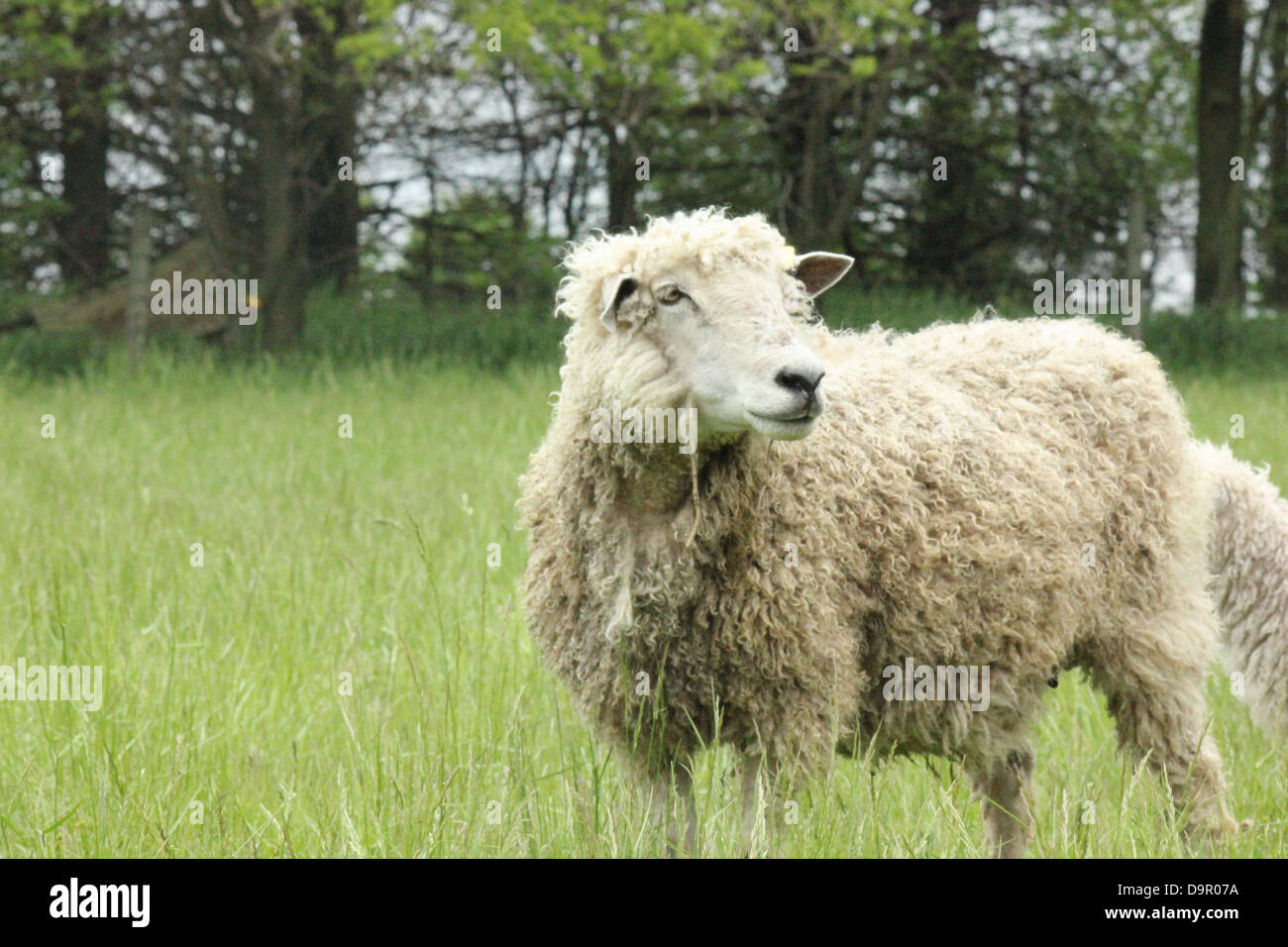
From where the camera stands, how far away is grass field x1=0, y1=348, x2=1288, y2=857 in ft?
10.7

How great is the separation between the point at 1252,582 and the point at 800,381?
254 cm

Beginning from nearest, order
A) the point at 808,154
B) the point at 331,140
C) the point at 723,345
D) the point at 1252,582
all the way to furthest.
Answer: the point at 723,345 → the point at 1252,582 → the point at 808,154 → the point at 331,140

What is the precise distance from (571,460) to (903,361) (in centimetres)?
128

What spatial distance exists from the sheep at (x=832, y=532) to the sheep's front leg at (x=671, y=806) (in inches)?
0.6

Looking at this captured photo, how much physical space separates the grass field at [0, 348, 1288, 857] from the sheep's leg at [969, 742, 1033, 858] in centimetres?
Result: 9

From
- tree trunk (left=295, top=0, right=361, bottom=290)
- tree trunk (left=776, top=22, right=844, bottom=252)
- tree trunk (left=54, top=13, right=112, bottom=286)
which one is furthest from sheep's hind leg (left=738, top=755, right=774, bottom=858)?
tree trunk (left=54, top=13, right=112, bottom=286)

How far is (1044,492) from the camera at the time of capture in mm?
4125

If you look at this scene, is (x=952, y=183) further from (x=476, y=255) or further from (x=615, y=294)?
(x=615, y=294)

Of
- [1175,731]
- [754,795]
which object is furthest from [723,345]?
[1175,731]

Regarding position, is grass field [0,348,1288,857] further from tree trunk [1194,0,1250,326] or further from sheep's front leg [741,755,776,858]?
tree trunk [1194,0,1250,326]

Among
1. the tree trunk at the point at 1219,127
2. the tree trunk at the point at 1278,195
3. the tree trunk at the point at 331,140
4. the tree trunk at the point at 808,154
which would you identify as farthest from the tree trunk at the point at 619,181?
the tree trunk at the point at 1278,195

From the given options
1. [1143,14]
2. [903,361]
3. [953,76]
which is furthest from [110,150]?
[903,361]

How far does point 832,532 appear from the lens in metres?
3.70

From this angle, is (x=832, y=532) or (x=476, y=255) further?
(x=476, y=255)
